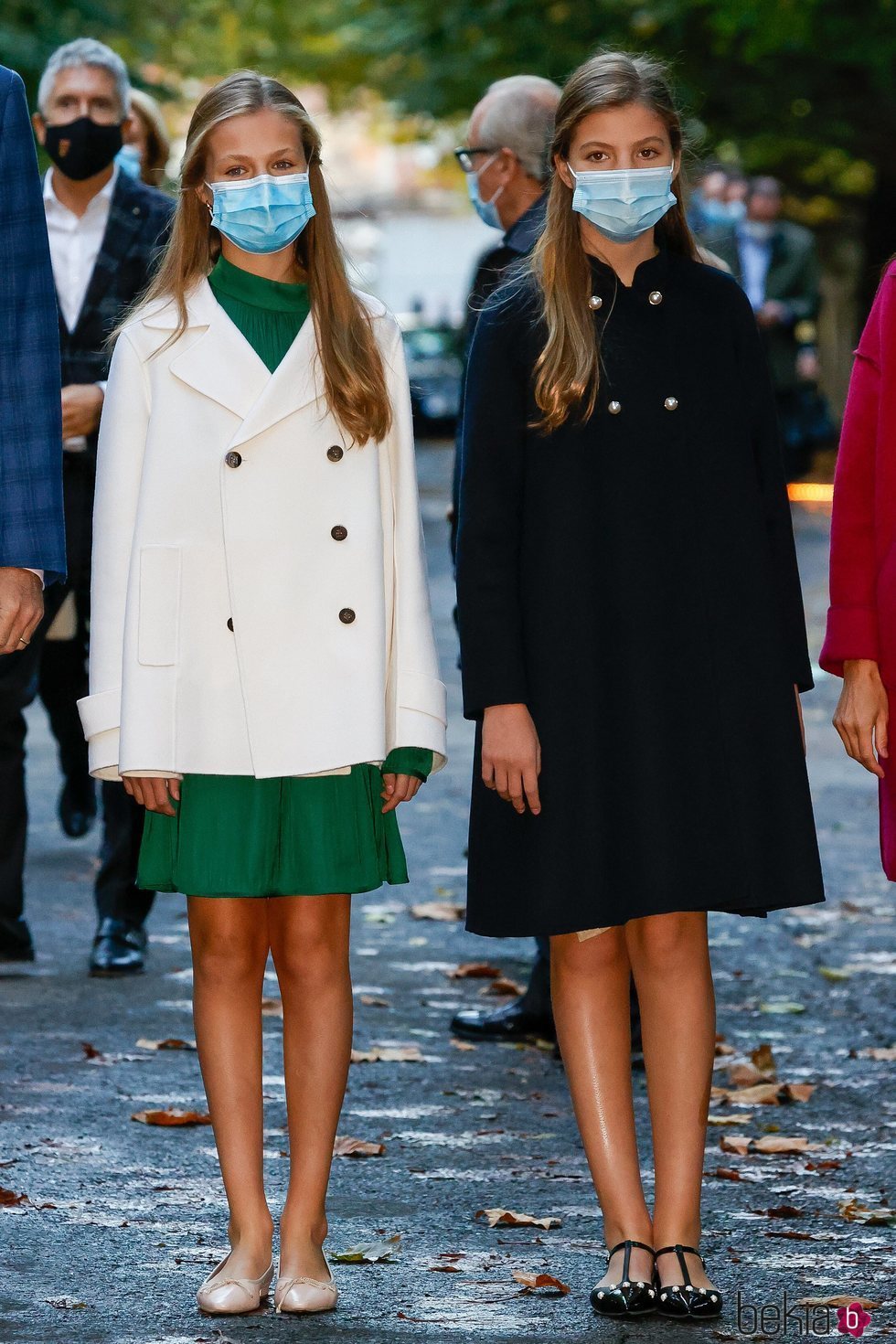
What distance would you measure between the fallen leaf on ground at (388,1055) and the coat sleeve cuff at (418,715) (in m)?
1.94

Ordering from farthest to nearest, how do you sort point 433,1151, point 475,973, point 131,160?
point 131,160 < point 475,973 < point 433,1151

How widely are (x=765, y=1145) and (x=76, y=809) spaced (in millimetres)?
4206

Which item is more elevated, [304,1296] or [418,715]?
[418,715]

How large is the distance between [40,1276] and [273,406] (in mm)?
1709

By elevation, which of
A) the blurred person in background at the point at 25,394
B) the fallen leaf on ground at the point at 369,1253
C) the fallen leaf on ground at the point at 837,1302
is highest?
the blurred person in background at the point at 25,394

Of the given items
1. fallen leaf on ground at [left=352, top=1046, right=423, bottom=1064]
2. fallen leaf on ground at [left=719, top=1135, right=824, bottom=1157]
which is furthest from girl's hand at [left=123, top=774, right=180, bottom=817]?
fallen leaf on ground at [left=352, top=1046, right=423, bottom=1064]

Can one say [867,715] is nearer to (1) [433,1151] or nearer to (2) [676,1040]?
(2) [676,1040]

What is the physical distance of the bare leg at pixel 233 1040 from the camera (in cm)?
417

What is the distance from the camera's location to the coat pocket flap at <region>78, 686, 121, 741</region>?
4.19 m

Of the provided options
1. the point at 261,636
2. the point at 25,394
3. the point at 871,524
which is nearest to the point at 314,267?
the point at 25,394

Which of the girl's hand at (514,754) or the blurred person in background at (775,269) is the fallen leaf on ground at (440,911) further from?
the blurred person in background at (775,269)

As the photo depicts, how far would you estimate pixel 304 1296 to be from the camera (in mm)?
4078

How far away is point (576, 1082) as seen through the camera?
4.29 m

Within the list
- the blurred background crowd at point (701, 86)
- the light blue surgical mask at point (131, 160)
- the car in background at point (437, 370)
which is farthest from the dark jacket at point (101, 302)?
the car in background at point (437, 370)
